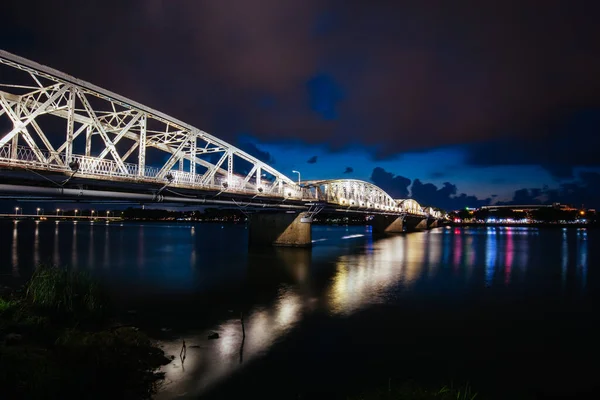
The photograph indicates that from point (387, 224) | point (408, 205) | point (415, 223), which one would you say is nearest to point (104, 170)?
point (387, 224)

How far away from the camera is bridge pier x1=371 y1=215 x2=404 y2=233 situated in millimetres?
127750

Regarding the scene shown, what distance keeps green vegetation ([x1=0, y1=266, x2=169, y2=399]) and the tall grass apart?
0.03 meters

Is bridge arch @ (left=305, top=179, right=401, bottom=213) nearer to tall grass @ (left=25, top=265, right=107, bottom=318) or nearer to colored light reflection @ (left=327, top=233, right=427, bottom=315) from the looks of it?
colored light reflection @ (left=327, top=233, right=427, bottom=315)

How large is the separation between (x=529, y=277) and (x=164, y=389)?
3819cm

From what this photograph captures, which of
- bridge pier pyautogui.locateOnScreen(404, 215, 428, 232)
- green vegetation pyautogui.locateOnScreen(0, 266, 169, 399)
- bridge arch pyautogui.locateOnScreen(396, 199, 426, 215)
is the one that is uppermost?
bridge arch pyautogui.locateOnScreen(396, 199, 426, 215)

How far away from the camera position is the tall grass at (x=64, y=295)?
16547 millimetres

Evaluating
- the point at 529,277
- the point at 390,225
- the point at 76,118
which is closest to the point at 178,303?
the point at 76,118

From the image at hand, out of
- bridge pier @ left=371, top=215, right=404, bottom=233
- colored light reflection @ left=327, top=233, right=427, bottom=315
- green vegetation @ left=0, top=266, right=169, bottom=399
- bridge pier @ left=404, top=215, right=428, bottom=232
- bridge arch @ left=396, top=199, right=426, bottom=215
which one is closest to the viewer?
green vegetation @ left=0, top=266, right=169, bottom=399

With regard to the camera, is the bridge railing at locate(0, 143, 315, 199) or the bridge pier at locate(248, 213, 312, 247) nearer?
the bridge railing at locate(0, 143, 315, 199)

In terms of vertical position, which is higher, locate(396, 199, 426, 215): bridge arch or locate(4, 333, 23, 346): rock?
locate(396, 199, 426, 215): bridge arch

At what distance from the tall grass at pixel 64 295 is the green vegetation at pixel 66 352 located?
0.11ft

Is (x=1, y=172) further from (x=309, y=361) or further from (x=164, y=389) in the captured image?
(x=309, y=361)

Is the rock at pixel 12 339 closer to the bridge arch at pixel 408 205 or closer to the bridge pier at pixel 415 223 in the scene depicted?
the bridge arch at pixel 408 205

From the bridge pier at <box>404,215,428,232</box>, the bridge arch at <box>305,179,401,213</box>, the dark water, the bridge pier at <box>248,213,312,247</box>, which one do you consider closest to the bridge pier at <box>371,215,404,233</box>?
the bridge arch at <box>305,179,401,213</box>
